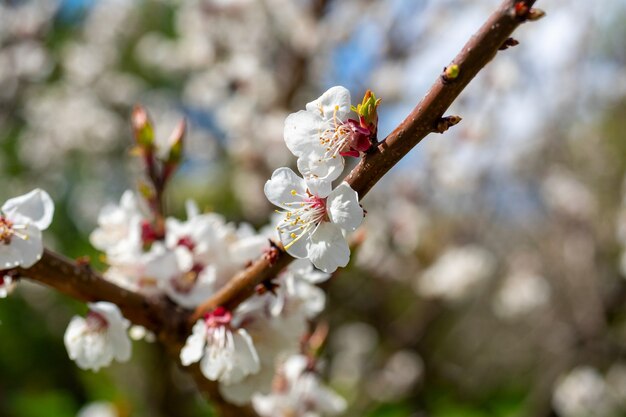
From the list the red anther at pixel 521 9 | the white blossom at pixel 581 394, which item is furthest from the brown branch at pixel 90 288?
the white blossom at pixel 581 394

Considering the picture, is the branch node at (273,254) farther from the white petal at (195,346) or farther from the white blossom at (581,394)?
the white blossom at (581,394)

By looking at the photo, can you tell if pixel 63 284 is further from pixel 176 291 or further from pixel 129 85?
pixel 129 85

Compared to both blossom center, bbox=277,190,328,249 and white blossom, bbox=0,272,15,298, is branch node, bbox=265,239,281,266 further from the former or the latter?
white blossom, bbox=0,272,15,298

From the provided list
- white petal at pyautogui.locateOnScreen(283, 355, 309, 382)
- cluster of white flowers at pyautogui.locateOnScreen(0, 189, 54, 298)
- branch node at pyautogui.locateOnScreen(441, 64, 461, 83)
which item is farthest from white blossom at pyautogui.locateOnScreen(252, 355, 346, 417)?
branch node at pyautogui.locateOnScreen(441, 64, 461, 83)

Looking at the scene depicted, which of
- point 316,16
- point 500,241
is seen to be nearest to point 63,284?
point 316,16

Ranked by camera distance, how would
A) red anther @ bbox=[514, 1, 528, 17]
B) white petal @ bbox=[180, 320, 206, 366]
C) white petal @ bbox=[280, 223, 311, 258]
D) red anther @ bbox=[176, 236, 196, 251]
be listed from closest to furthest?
1. red anther @ bbox=[514, 1, 528, 17]
2. white petal @ bbox=[280, 223, 311, 258]
3. white petal @ bbox=[180, 320, 206, 366]
4. red anther @ bbox=[176, 236, 196, 251]

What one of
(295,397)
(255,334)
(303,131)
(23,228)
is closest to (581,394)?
(295,397)
